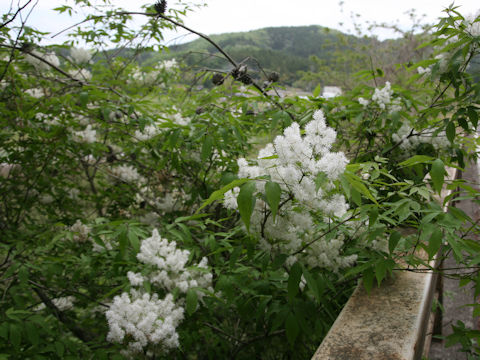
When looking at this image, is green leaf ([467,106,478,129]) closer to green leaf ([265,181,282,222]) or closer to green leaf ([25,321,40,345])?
green leaf ([265,181,282,222])

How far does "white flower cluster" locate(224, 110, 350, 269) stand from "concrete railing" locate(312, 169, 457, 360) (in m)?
0.36

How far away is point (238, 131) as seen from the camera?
1908 millimetres

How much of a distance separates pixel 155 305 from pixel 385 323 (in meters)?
1.00

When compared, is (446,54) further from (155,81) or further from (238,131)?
(155,81)

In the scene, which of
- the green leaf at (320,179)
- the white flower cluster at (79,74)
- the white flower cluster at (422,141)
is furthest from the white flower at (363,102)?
the white flower cluster at (79,74)

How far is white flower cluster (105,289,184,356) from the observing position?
1.41 meters

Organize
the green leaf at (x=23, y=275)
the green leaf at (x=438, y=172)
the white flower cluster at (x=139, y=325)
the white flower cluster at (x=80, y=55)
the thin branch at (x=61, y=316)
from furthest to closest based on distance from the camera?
the white flower cluster at (x=80, y=55), the thin branch at (x=61, y=316), the green leaf at (x=23, y=275), the white flower cluster at (x=139, y=325), the green leaf at (x=438, y=172)

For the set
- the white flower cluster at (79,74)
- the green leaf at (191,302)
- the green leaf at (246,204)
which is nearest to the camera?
the green leaf at (246,204)

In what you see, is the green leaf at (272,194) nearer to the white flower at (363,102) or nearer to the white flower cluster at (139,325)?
the white flower cluster at (139,325)

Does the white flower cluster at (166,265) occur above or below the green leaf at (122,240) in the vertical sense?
below

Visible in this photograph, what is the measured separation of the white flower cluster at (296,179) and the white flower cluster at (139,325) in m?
0.63

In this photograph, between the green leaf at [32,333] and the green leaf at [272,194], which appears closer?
the green leaf at [272,194]

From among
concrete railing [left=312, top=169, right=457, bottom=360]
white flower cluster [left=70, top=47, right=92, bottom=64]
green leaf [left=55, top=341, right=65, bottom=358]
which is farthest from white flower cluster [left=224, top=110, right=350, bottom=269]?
white flower cluster [left=70, top=47, right=92, bottom=64]

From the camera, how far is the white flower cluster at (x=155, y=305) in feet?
4.67
